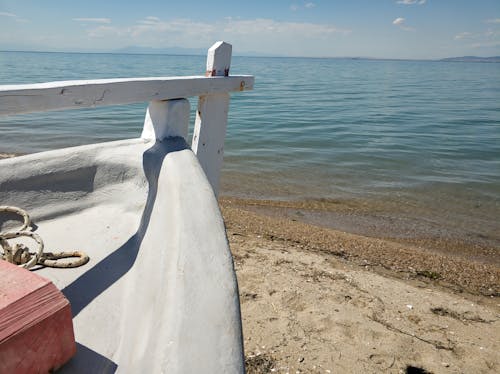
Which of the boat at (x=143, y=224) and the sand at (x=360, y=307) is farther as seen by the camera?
the sand at (x=360, y=307)

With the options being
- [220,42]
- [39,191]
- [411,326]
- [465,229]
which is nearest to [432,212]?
[465,229]

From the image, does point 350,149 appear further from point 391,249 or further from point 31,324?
point 31,324

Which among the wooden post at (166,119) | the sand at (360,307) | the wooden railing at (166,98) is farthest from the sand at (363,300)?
the wooden post at (166,119)

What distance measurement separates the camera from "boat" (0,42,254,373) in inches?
41.7

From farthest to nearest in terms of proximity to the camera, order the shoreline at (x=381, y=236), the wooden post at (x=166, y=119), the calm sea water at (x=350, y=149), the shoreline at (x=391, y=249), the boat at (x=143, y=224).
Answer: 1. the calm sea water at (x=350, y=149)
2. the shoreline at (x=381, y=236)
3. the shoreline at (x=391, y=249)
4. the wooden post at (x=166, y=119)
5. the boat at (x=143, y=224)

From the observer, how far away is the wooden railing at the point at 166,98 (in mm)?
1565

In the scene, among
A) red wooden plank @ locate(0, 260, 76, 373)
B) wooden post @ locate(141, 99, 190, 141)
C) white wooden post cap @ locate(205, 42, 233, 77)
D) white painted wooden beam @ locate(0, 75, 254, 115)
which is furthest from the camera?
white wooden post cap @ locate(205, 42, 233, 77)

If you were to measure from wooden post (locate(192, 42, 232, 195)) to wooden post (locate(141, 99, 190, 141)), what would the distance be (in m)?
0.22

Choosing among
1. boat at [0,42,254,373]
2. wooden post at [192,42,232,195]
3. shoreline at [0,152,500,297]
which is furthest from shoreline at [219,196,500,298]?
boat at [0,42,254,373]

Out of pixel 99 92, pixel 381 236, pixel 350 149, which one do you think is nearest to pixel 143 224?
pixel 99 92

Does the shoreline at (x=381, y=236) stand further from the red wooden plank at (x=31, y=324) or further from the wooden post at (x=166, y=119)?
the red wooden plank at (x=31, y=324)

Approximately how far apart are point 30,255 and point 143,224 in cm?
49

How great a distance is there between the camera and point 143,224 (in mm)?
1969

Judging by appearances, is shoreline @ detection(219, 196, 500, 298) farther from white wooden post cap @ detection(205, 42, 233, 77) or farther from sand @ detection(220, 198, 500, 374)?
white wooden post cap @ detection(205, 42, 233, 77)
